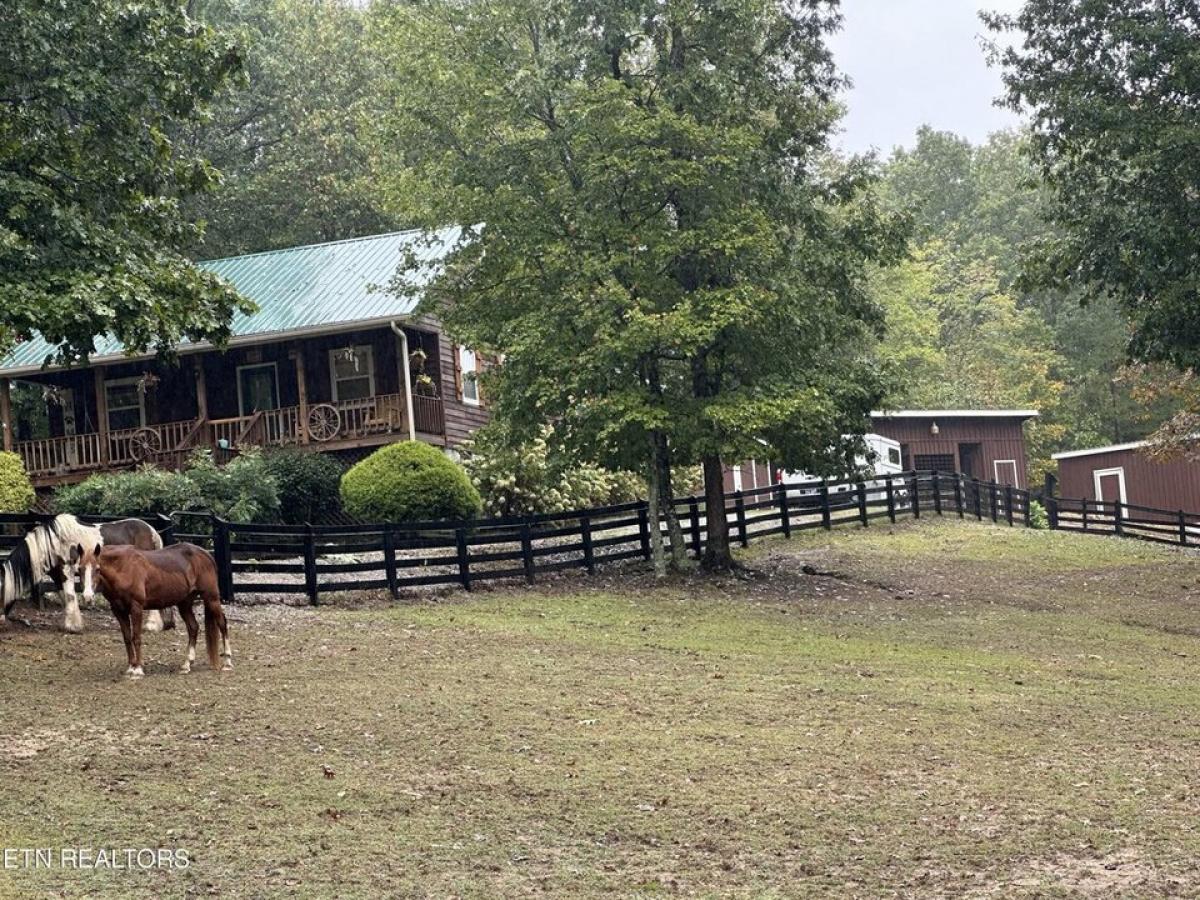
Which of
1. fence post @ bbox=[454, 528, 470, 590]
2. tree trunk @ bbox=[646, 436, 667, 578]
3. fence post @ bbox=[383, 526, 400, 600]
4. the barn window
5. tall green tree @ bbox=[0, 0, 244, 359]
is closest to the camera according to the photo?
tall green tree @ bbox=[0, 0, 244, 359]

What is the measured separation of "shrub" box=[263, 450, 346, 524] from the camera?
3281cm

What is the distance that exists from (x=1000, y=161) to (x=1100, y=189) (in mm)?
67345

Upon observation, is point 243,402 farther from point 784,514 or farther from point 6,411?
point 784,514

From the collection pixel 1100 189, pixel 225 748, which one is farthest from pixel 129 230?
pixel 1100 189

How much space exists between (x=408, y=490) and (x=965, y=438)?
86.1 feet

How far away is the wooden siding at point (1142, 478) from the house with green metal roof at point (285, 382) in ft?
70.6

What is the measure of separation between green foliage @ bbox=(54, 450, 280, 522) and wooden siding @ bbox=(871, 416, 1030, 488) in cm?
2355

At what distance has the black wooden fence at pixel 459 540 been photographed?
2239cm

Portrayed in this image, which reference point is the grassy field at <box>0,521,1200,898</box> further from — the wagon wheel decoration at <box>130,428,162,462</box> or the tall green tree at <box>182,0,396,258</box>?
the tall green tree at <box>182,0,396,258</box>

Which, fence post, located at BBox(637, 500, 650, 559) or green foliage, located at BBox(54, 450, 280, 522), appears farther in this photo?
green foliage, located at BBox(54, 450, 280, 522)

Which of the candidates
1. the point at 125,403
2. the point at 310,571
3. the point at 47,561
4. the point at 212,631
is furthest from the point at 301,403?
the point at 212,631

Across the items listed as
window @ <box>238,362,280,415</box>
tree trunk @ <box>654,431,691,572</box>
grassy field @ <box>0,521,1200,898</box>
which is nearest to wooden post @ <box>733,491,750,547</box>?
tree trunk @ <box>654,431,691,572</box>

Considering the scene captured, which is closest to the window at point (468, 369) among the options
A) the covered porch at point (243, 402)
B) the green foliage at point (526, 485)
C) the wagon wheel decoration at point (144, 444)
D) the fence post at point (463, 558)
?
the covered porch at point (243, 402)

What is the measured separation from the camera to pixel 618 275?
26062 mm
